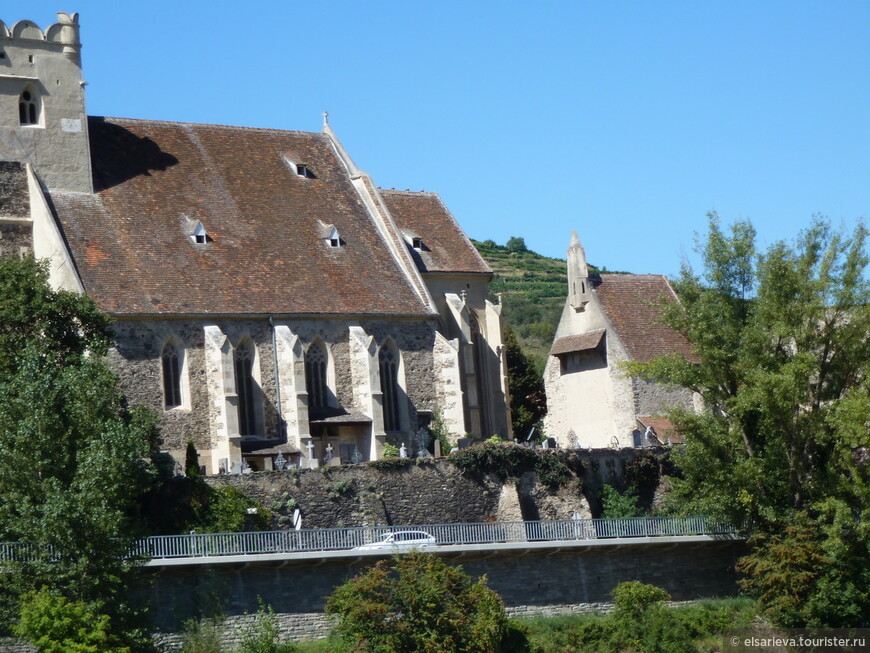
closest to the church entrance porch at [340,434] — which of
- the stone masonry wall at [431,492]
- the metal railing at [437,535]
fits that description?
the stone masonry wall at [431,492]

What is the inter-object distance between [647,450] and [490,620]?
42.4 ft

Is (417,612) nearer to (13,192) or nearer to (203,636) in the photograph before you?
(203,636)

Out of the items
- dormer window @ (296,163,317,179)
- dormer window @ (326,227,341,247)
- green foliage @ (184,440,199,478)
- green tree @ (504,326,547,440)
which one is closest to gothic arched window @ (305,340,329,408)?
dormer window @ (326,227,341,247)

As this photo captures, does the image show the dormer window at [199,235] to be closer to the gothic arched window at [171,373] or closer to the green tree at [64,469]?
the gothic arched window at [171,373]

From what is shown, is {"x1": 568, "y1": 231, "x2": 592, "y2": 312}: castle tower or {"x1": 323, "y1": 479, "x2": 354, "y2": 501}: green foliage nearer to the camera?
{"x1": 323, "y1": 479, "x2": 354, "y2": 501}: green foliage

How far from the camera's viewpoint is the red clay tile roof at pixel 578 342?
5822 cm

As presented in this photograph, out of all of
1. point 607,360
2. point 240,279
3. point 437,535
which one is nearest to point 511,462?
point 437,535

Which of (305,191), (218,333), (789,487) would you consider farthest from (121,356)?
(789,487)

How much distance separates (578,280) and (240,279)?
44.8 feet

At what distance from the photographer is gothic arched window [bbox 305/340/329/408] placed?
174ft

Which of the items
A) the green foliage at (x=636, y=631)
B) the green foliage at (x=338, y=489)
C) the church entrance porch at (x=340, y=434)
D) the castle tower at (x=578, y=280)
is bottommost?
the green foliage at (x=636, y=631)

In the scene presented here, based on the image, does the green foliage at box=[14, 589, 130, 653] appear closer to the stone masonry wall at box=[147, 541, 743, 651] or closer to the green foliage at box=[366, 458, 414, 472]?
the stone masonry wall at box=[147, 541, 743, 651]

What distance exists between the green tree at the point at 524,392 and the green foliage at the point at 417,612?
30.7m

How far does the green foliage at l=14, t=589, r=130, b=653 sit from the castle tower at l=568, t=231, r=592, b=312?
92.4ft
